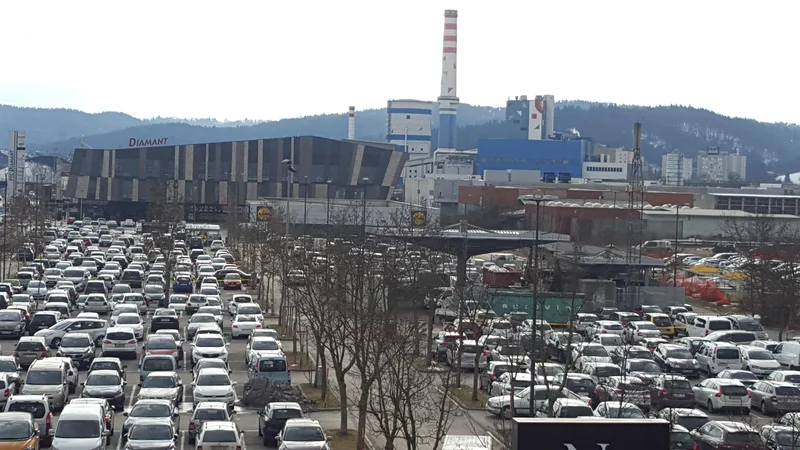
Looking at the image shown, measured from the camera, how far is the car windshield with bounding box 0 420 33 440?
18125mm

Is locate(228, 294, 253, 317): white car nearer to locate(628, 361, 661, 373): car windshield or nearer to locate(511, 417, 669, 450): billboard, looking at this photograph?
locate(628, 361, 661, 373): car windshield

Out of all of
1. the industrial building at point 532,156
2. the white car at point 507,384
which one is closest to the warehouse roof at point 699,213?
the industrial building at point 532,156

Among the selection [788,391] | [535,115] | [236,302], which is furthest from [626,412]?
[535,115]

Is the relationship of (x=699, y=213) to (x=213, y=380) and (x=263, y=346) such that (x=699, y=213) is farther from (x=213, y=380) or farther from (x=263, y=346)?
(x=213, y=380)

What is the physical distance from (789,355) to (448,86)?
131434mm

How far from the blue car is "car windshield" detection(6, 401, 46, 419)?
90.8 feet

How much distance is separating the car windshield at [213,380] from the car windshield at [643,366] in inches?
395

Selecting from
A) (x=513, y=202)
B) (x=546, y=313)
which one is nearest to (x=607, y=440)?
(x=546, y=313)

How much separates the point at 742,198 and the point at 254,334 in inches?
2983

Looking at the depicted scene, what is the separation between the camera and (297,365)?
104 feet

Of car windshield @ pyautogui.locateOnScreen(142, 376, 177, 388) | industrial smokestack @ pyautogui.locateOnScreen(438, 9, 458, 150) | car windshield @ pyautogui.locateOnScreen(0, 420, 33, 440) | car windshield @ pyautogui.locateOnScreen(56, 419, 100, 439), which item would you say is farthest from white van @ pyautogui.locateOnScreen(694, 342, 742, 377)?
industrial smokestack @ pyautogui.locateOnScreen(438, 9, 458, 150)

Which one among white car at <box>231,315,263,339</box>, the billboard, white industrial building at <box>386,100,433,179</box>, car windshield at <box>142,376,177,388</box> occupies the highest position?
white industrial building at <box>386,100,433,179</box>

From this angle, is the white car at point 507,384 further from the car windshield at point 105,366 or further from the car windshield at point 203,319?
the car windshield at point 203,319

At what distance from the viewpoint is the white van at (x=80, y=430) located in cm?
1859
